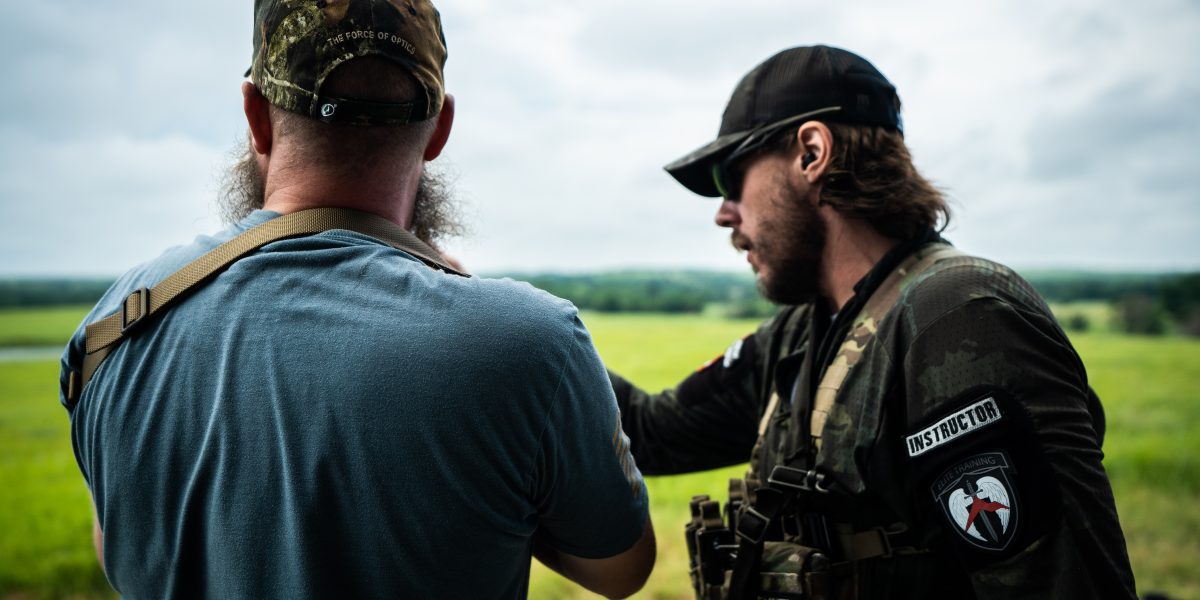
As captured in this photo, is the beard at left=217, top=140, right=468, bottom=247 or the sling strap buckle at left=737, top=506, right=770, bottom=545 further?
the sling strap buckle at left=737, top=506, right=770, bottom=545

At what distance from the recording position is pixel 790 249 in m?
2.45

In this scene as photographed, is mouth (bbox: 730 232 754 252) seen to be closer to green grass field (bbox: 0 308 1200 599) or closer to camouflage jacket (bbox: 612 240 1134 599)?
camouflage jacket (bbox: 612 240 1134 599)

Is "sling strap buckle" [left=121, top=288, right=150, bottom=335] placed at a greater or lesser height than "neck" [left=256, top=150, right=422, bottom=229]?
lesser

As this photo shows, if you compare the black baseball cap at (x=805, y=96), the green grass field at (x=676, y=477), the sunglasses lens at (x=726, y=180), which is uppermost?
the black baseball cap at (x=805, y=96)

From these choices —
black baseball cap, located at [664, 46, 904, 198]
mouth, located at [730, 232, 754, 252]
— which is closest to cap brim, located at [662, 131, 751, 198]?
black baseball cap, located at [664, 46, 904, 198]

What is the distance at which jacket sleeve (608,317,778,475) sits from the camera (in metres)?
2.76

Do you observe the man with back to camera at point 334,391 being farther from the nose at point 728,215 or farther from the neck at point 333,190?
the nose at point 728,215

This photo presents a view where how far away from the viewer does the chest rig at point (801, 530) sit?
6.33ft

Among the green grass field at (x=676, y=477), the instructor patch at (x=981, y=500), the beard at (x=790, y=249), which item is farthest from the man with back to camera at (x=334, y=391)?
the beard at (x=790, y=249)

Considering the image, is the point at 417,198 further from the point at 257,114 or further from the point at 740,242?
the point at 740,242

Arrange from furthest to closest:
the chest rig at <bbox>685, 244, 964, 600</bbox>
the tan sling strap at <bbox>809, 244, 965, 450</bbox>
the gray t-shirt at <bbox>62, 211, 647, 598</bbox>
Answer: the tan sling strap at <bbox>809, 244, 965, 450</bbox> < the chest rig at <bbox>685, 244, 964, 600</bbox> < the gray t-shirt at <bbox>62, 211, 647, 598</bbox>

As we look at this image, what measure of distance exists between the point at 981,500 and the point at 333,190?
5.21 ft

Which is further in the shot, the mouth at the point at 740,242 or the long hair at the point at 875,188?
the mouth at the point at 740,242

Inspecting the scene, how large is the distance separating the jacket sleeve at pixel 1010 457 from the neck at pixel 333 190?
1338 millimetres
